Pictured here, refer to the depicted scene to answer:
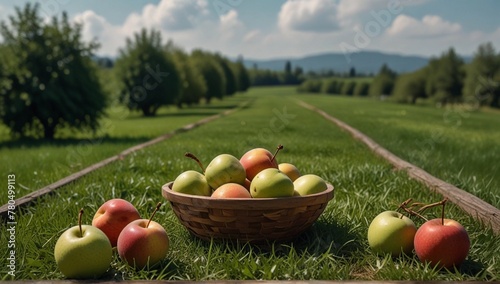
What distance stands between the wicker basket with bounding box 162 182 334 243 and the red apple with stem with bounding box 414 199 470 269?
75cm

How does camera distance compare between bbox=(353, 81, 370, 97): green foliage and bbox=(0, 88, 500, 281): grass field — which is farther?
bbox=(353, 81, 370, 97): green foliage

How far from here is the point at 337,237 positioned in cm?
395

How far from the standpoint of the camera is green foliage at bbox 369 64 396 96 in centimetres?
11212

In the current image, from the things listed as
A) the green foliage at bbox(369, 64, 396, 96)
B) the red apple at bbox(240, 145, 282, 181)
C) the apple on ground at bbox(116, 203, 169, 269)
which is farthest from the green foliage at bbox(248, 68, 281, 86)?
the apple on ground at bbox(116, 203, 169, 269)

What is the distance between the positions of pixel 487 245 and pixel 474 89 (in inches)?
2642

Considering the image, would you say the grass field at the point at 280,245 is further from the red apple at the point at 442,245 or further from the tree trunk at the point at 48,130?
the tree trunk at the point at 48,130

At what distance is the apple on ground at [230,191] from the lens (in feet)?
12.0

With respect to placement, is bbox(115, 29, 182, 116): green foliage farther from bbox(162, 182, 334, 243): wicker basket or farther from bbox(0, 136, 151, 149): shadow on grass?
bbox(162, 182, 334, 243): wicker basket

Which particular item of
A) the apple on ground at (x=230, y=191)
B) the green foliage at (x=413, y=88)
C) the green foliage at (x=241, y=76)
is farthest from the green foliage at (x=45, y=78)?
the green foliage at (x=241, y=76)

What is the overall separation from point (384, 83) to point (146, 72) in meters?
84.8

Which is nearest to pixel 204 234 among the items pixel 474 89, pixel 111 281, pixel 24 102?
pixel 111 281

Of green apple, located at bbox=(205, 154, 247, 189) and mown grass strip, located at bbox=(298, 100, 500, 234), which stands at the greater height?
green apple, located at bbox=(205, 154, 247, 189)

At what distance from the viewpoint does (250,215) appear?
11.7ft

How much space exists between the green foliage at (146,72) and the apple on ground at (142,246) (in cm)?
3396
